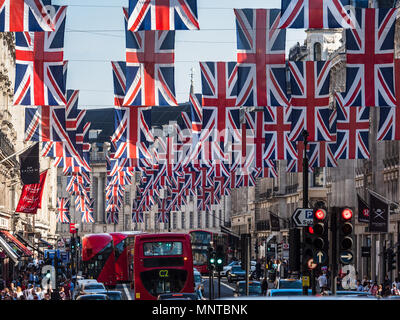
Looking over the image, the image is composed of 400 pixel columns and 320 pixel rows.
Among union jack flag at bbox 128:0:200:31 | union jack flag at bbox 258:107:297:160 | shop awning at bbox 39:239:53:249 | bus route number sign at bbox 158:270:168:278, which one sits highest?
union jack flag at bbox 128:0:200:31

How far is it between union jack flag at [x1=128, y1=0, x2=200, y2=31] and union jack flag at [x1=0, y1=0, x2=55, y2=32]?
7.49 feet

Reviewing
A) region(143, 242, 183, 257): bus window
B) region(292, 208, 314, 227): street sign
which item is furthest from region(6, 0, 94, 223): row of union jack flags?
region(143, 242, 183, 257): bus window

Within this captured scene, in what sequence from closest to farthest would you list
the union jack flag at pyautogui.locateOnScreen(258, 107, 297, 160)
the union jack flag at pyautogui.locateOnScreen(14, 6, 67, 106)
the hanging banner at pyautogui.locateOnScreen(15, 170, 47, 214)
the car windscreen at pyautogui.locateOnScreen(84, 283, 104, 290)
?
the union jack flag at pyautogui.locateOnScreen(14, 6, 67, 106) < the car windscreen at pyautogui.locateOnScreen(84, 283, 104, 290) < the union jack flag at pyautogui.locateOnScreen(258, 107, 297, 160) < the hanging banner at pyautogui.locateOnScreen(15, 170, 47, 214)

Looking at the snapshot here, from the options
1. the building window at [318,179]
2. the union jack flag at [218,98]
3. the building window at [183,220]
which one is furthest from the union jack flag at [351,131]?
the building window at [183,220]

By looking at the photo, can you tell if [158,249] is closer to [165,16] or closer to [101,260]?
[165,16]

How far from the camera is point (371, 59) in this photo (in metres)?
28.3

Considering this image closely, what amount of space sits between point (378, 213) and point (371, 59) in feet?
45.8

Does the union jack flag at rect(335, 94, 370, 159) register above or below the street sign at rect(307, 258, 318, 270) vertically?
above

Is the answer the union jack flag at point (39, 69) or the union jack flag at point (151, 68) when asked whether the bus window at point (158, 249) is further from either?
the union jack flag at point (39, 69)

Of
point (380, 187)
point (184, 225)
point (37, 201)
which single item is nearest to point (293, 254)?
point (37, 201)

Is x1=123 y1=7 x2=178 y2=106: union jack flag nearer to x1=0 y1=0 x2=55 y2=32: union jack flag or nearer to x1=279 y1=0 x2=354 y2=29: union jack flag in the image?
x1=0 y1=0 x2=55 y2=32: union jack flag

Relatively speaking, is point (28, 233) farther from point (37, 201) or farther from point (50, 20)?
point (50, 20)

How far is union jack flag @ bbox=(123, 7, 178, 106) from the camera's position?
28328 mm

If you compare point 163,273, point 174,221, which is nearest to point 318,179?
point 163,273
